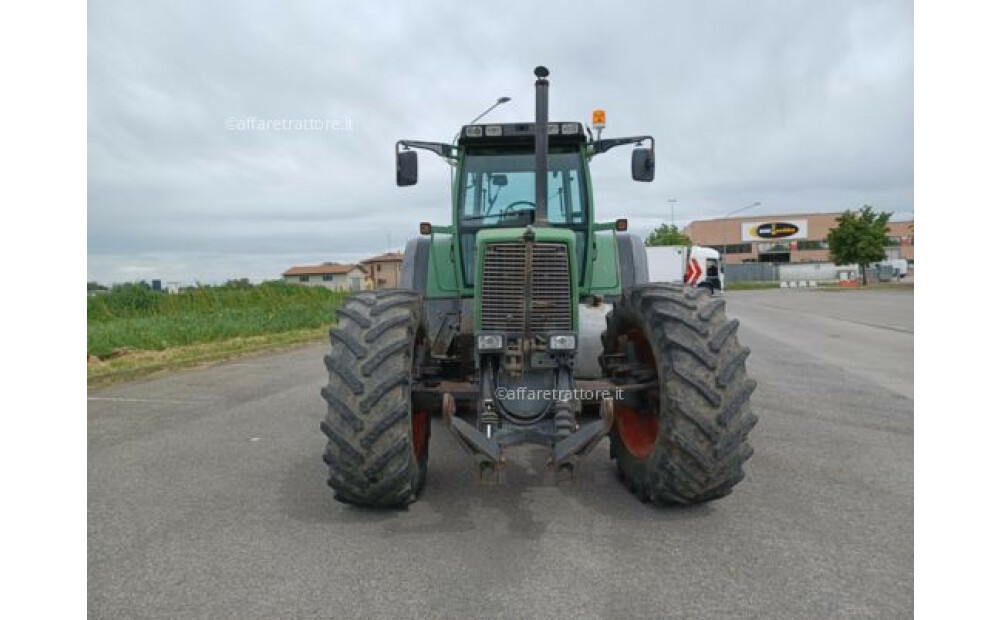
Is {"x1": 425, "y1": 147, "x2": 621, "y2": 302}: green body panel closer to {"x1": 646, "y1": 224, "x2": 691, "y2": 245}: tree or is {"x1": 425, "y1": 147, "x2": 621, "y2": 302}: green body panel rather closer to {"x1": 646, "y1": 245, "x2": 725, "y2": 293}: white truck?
{"x1": 646, "y1": 245, "x2": 725, "y2": 293}: white truck

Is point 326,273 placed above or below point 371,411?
above

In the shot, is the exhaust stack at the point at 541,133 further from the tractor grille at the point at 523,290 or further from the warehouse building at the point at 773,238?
the warehouse building at the point at 773,238

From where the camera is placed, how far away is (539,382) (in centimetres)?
416

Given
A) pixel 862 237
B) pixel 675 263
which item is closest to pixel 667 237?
pixel 862 237

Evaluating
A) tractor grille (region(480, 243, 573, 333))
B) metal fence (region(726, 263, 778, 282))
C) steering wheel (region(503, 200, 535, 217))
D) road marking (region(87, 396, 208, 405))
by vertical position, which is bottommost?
road marking (region(87, 396, 208, 405))

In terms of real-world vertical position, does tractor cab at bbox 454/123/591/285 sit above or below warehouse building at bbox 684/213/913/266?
below

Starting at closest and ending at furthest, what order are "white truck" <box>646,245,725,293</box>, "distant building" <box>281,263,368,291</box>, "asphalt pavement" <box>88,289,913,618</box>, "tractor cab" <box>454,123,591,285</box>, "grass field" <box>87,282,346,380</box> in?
"asphalt pavement" <box>88,289,913,618</box> < "tractor cab" <box>454,123,591,285</box> < "grass field" <box>87,282,346,380</box> < "white truck" <box>646,245,725,293</box> < "distant building" <box>281,263,368,291</box>

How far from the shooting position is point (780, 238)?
73625 millimetres

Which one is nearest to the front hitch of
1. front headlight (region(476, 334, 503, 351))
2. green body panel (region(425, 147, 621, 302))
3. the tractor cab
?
front headlight (region(476, 334, 503, 351))

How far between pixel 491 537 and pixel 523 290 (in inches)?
59.6

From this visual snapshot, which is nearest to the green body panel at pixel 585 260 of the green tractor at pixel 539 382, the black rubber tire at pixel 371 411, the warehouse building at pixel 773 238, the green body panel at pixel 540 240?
the green tractor at pixel 539 382

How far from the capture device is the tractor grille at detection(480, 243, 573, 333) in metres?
4.08

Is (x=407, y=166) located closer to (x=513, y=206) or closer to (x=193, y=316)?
(x=513, y=206)

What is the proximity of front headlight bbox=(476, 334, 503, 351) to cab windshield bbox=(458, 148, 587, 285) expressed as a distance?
5.39 feet
